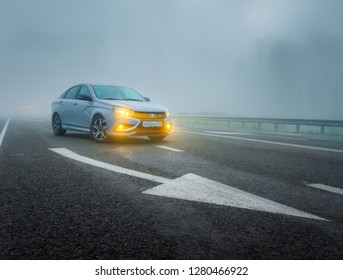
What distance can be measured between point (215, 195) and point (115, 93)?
6952 mm

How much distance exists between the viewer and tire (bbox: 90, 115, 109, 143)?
8.95 meters

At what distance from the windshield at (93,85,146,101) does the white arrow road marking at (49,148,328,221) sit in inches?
200

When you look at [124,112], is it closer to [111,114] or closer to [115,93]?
[111,114]

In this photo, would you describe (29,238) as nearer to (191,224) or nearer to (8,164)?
(191,224)

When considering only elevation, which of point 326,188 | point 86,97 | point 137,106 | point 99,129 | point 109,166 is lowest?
point 326,188

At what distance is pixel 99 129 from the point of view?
9102 mm

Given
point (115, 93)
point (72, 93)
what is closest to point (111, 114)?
point (115, 93)

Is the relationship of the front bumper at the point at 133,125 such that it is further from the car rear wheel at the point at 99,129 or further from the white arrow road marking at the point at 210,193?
the white arrow road marking at the point at 210,193

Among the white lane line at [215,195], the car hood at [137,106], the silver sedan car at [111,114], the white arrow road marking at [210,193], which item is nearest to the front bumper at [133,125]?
the silver sedan car at [111,114]

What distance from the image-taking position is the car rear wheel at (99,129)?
352 inches

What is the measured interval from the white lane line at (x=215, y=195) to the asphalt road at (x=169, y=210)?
0.01 meters

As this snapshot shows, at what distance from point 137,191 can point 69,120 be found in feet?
23.4

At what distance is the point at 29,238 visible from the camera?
101 inches
